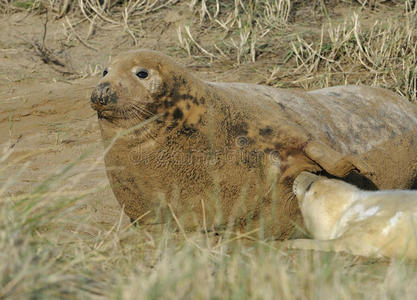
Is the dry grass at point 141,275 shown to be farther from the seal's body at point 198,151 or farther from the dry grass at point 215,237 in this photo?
the seal's body at point 198,151

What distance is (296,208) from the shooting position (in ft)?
15.8

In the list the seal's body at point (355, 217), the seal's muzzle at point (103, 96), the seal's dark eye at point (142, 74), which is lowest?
the seal's body at point (355, 217)

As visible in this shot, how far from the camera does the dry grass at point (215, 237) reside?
2.65m

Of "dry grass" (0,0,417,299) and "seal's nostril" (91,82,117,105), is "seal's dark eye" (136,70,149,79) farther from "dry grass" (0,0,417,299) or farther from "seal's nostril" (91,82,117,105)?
"dry grass" (0,0,417,299)

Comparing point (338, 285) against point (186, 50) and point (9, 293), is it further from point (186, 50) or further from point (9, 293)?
point (186, 50)

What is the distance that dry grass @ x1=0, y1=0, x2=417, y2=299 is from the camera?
2.65 m

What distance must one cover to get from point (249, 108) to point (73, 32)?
5730mm

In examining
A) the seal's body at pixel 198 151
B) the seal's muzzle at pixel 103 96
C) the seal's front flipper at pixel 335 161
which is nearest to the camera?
the seal's muzzle at pixel 103 96

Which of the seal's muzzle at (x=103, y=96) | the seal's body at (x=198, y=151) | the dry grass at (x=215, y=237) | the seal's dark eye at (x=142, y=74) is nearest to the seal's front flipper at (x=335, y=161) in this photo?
the seal's body at (x=198, y=151)

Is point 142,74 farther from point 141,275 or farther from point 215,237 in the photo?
point 141,275

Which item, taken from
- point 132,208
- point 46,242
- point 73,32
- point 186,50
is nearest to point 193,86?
point 132,208

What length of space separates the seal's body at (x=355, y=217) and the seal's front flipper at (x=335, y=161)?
0.31ft

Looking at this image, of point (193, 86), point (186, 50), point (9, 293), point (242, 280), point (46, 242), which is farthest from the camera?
point (186, 50)

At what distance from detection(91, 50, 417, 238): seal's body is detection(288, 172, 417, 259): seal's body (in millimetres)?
123
